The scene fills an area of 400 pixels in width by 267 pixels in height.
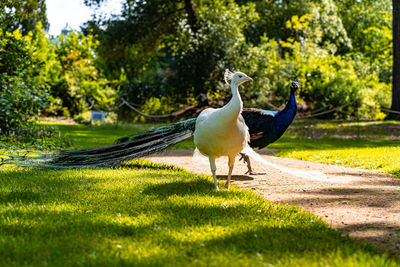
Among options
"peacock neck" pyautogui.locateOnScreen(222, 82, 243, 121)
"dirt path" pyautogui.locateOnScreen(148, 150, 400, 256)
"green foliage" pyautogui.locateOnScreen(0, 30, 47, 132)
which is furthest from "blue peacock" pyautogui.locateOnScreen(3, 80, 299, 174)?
"green foliage" pyautogui.locateOnScreen(0, 30, 47, 132)

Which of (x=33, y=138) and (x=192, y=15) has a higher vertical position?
(x=192, y=15)

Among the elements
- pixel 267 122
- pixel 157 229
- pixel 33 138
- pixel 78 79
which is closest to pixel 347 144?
pixel 267 122

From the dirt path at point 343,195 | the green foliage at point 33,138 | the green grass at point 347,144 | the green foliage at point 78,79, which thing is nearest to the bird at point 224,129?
the dirt path at point 343,195

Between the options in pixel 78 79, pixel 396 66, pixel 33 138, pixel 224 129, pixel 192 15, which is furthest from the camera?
pixel 78 79

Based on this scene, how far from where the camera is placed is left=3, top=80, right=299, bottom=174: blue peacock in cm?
657

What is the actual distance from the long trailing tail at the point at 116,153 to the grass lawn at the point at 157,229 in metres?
1.17

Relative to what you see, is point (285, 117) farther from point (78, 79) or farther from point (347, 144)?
point (78, 79)

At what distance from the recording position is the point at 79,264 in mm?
2754

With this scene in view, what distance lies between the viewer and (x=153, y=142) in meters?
6.69

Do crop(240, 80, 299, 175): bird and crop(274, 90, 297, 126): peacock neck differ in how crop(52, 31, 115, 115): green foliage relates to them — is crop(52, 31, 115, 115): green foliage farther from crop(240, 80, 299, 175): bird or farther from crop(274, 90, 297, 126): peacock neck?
crop(274, 90, 297, 126): peacock neck

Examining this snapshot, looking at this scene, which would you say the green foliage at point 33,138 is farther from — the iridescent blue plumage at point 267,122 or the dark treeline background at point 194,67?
the dark treeline background at point 194,67

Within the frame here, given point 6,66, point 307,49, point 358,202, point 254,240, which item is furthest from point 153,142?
point 307,49

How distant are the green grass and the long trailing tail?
345cm

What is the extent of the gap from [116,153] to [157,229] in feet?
11.4
